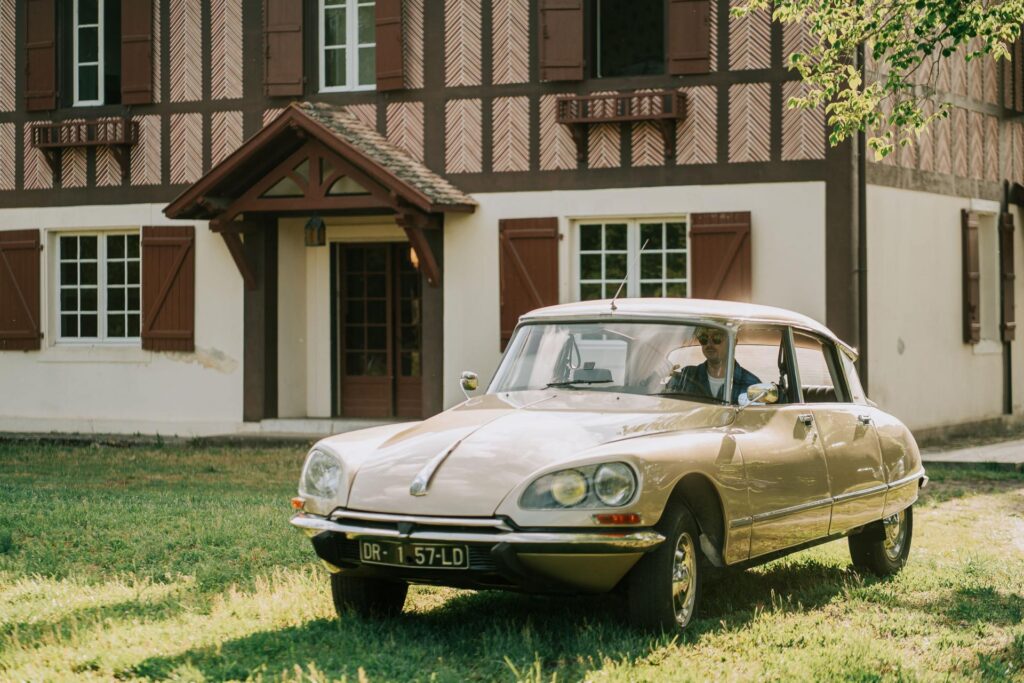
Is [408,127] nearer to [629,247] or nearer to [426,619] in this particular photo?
[629,247]

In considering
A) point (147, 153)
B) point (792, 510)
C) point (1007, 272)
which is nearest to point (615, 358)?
point (792, 510)

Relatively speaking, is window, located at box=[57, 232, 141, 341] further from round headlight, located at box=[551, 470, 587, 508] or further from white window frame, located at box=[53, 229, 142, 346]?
round headlight, located at box=[551, 470, 587, 508]

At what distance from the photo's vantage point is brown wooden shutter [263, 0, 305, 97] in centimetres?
1809

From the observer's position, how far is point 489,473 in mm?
6000

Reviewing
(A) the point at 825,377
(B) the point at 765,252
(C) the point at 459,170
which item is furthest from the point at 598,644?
(C) the point at 459,170

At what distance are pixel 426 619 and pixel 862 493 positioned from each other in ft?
8.44

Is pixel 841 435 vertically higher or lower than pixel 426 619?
higher

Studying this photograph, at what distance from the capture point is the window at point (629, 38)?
55.3 ft

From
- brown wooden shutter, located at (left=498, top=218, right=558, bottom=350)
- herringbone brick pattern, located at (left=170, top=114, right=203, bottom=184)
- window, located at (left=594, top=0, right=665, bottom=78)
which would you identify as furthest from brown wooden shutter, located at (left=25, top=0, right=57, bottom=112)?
window, located at (left=594, top=0, right=665, bottom=78)

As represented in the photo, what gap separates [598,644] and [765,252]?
1081 centimetres

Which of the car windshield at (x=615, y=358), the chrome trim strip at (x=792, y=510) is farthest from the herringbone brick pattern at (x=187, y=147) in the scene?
the chrome trim strip at (x=792, y=510)

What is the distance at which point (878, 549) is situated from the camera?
26.6 feet

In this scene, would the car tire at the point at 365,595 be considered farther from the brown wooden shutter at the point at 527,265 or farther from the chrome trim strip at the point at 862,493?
the brown wooden shutter at the point at 527,265

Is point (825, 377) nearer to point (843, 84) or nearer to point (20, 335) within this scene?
point (843, 84)
